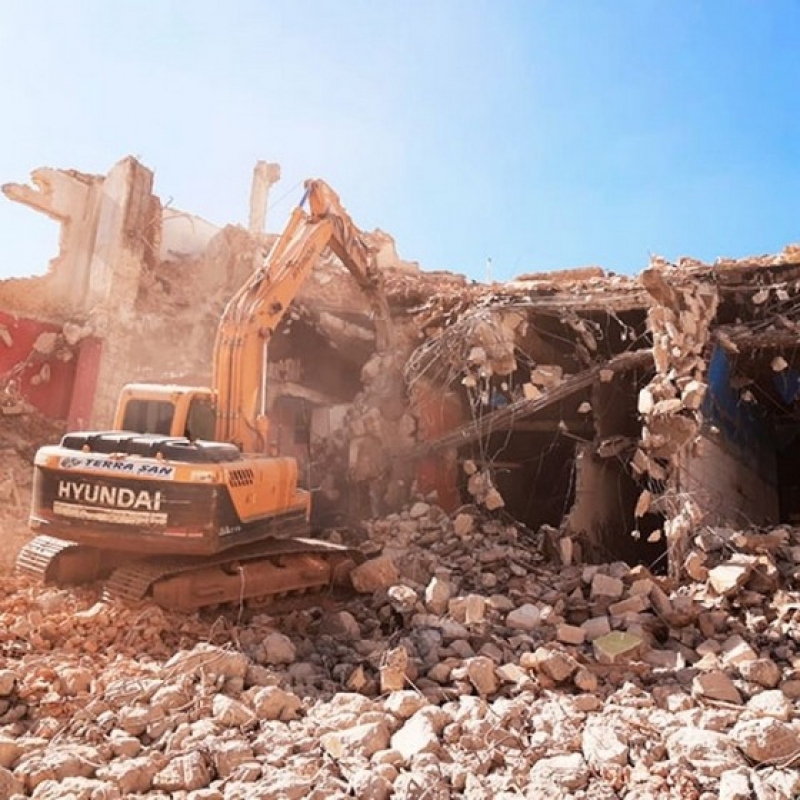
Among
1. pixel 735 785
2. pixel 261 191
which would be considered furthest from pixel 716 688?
pixel 261 191

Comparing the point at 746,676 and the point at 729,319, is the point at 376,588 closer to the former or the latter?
the point at 746,676

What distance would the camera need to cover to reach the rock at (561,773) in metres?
3.29

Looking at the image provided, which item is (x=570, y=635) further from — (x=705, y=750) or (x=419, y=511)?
(x=419, y=511)

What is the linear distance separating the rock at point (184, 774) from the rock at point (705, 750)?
2.44 m

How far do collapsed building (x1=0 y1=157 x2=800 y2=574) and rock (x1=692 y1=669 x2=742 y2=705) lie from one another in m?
1.92

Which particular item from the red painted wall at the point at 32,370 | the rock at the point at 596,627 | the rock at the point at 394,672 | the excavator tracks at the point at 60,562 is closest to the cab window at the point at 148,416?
the excavator tracks at the point at 60,562

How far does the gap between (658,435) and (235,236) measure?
33.2 ft

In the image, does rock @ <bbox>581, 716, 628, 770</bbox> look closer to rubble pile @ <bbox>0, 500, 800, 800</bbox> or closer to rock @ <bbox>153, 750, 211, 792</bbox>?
rubble pile @ <bbox>0, 500, 800, 800</bbox>

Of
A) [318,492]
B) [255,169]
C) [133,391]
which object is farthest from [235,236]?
[133,391]

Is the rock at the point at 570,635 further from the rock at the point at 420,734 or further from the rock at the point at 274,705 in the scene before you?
the rock at the point at 274,705

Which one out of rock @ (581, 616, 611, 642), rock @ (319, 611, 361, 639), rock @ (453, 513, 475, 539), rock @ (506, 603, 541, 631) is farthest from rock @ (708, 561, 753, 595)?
rock @ (319, 611, 361, 639)

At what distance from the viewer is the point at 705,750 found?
3.42m

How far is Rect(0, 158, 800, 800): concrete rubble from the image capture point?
11.6ft

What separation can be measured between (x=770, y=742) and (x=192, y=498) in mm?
4211
